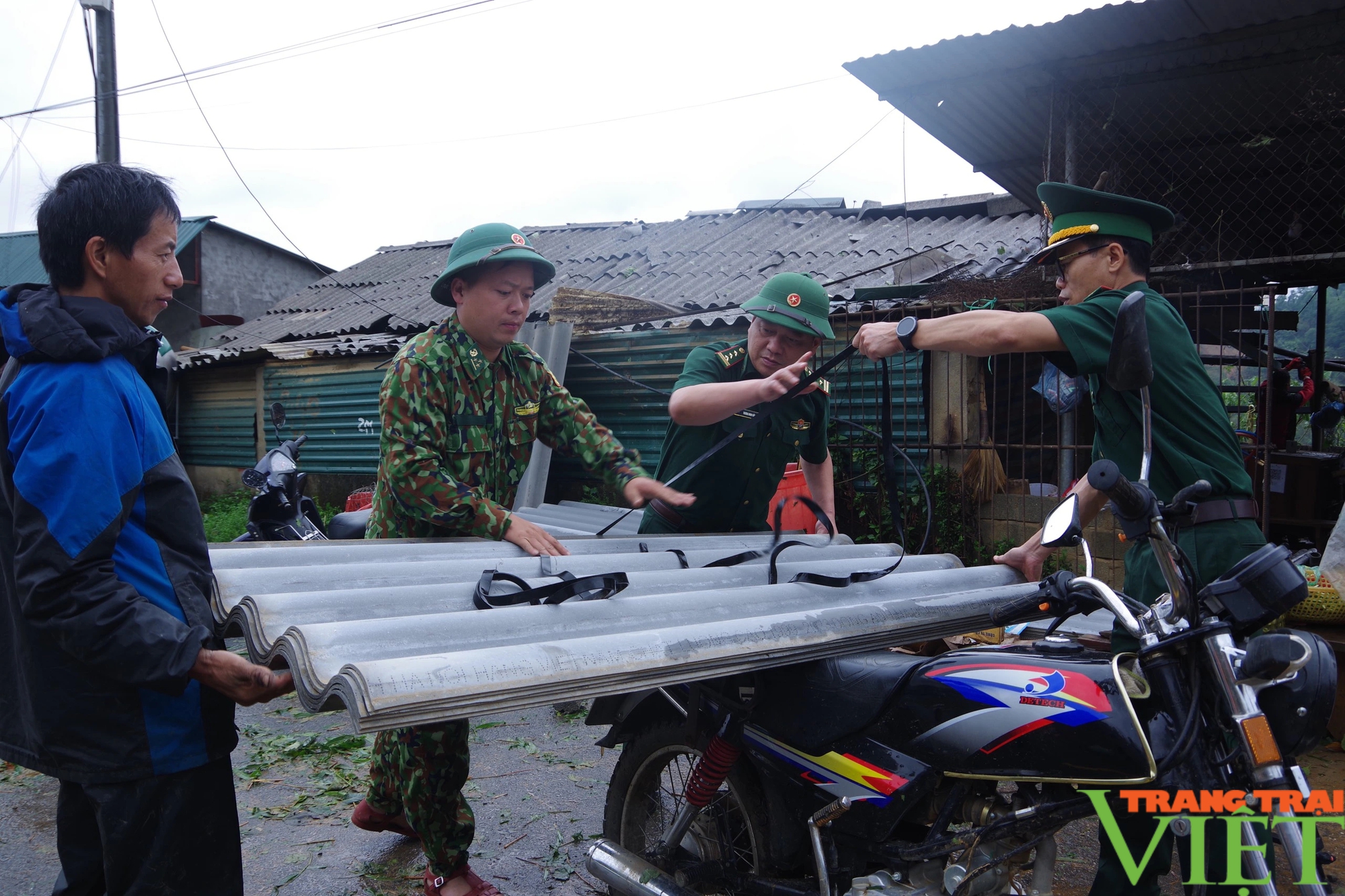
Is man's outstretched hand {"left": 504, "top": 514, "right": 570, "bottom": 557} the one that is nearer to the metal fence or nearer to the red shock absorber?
the red shock absorber

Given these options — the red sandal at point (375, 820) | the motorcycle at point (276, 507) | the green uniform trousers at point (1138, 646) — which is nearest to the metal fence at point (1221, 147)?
the green uniform trousers at point (1138, 646)

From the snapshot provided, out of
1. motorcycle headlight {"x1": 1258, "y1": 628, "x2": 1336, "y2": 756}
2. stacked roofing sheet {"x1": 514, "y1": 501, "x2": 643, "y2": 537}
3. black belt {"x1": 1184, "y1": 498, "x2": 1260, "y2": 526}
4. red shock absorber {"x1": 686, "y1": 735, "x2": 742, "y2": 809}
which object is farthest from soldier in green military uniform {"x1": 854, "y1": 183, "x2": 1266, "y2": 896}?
stacked roofing sheet {"x1": 514, "y1": 501, "x2": 643, "y2": 537}

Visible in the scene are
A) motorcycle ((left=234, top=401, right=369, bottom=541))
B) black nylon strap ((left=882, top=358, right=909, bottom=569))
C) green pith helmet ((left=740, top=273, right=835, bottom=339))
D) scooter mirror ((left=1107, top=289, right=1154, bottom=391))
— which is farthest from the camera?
motorcycle ((left=234, top=401, right=369, bottom=541))

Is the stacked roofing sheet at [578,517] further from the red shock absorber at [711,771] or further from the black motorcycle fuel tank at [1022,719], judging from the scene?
the black motorcycle fuel tank at [1022,719]

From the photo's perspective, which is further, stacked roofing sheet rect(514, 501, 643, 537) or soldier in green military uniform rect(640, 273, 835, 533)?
stacked roofing sheet rect(514, 501, 643, 537)

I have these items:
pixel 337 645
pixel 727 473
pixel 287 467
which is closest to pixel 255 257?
pixel 287 467

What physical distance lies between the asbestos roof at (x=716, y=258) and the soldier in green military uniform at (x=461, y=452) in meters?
5.13

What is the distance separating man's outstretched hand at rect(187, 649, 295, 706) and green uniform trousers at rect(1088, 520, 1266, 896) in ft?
5.38

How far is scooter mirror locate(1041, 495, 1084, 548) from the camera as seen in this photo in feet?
5.59

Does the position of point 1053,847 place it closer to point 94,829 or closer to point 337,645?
point 337,645

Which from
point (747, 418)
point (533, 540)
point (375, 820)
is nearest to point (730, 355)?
point (747, 418)

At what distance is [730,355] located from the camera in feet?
11.3

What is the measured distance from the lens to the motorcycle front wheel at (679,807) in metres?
2.36

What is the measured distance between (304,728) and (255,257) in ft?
63.6
